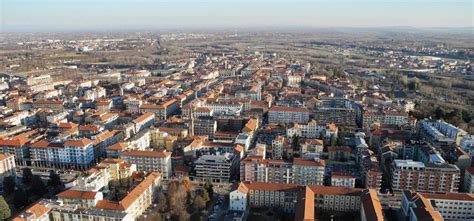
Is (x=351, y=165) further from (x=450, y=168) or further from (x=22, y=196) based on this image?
(x=22, y=196)

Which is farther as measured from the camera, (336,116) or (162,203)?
(336,116)

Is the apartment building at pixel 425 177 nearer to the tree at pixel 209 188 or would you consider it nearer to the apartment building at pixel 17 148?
the tree at pixel 209 188

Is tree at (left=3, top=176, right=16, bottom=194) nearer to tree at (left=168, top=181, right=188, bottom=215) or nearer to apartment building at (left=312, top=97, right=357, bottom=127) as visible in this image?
tree at (left=168, top=181, right=188, bottom=215)

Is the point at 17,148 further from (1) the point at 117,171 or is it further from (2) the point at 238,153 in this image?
(2) the point at 238,153

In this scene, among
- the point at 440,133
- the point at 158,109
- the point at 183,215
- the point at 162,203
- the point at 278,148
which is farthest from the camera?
the point at 158,109

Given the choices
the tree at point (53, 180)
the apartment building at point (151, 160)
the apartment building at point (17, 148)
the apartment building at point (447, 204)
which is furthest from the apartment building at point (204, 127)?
the apartment building at point (447, 204)

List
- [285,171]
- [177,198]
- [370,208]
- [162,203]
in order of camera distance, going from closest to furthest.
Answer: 1. [370,208]
2. [177,198]
3. [162,203]
4. [285,171]

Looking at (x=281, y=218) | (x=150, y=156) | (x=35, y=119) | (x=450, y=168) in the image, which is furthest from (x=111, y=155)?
(x=450, y=168)

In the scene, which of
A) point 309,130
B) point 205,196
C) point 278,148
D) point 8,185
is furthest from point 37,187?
point 309,130
